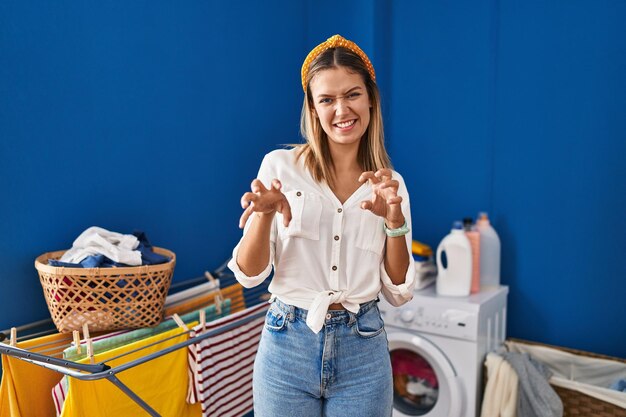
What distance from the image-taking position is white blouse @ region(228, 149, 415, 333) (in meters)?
1.22

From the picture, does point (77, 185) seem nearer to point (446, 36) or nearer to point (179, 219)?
point (179, 219)

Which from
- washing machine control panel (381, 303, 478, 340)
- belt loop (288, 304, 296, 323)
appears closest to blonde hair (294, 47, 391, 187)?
belt loop (288, 304, 296, 323)

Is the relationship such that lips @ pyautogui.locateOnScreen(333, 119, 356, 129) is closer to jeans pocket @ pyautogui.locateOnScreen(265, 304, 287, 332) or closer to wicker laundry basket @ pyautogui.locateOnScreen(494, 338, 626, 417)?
jeans pocket @ pyautogui.locateOnScreen(265, 304, 287, 332)

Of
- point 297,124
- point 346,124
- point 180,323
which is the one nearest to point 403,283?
point 346,124

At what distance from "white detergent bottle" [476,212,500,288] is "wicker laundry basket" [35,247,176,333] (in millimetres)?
1542

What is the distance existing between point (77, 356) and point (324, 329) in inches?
28.7

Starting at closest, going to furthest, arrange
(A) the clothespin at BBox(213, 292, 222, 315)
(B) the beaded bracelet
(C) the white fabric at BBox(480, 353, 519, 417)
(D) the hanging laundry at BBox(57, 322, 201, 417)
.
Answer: (B) the beaded bracelet, (D) the hanging laundry at BBox(57, 322, 201, 417), (A) the clothespin at BBox(213, 292, 222, 315), (C) the white fabric at BBox(480, 353, 519, 417)

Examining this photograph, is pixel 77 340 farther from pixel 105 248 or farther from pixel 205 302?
pixel 205 302

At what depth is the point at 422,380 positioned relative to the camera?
2.44m

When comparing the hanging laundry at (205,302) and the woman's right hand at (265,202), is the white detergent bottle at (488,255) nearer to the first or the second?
the hanging laundry at (205,302)

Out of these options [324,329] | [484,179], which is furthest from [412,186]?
[324,329]

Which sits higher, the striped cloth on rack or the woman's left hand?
the woman's left hand

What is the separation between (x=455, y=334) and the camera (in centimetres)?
228

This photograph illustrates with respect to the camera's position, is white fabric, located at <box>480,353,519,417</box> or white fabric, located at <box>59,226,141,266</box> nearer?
white fabric, located at <box>59,226,141,266</box>
